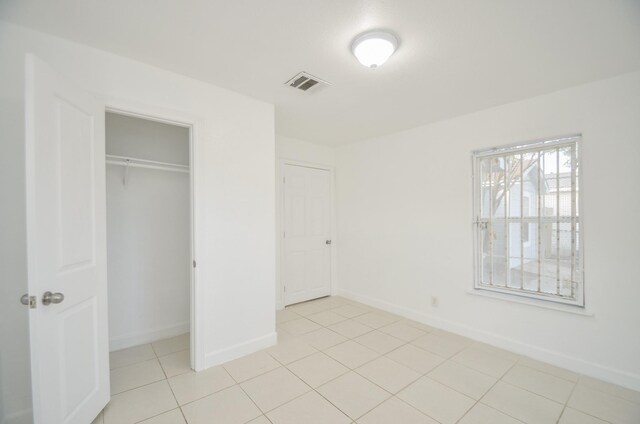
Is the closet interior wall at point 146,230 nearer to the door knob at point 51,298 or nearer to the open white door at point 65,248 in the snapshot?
the open white door at point 65,248

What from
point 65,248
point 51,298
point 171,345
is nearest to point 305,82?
point 65,248

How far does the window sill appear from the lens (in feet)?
7.58

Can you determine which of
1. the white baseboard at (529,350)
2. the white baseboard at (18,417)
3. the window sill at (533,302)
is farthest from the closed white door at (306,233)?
the white baseboard at (18,417)

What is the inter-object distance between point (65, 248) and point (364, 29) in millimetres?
2170

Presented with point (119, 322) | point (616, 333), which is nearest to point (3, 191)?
point (119, 322)

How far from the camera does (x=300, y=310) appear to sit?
383 cm

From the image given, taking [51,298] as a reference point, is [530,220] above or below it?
above

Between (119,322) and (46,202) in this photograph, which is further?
(119,322)

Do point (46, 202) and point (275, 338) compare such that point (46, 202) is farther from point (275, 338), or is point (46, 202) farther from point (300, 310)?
point (300, 310)

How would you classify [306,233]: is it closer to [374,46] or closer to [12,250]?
[374,46]

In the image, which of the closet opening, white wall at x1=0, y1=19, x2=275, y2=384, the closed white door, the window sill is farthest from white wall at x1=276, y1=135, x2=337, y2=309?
the window sill

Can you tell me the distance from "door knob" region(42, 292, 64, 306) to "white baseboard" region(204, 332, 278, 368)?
1.27m

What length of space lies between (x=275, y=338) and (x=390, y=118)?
109 inches

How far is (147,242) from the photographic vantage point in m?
2.92
